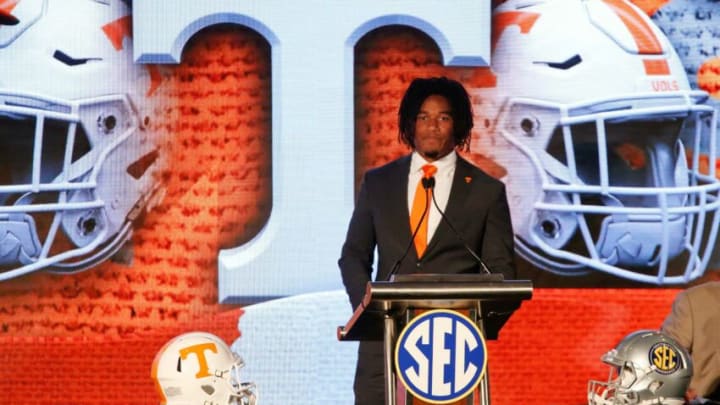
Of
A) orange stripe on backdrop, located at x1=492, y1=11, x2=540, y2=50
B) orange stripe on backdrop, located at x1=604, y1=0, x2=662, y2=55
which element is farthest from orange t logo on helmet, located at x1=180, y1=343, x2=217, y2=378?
orange stripe on backdrop, located at x1=604, y1=0, x2=662, y2=55

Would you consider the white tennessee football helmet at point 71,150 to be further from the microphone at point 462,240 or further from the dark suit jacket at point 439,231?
the microphone at point 462,240

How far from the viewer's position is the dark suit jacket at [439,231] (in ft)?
10.0

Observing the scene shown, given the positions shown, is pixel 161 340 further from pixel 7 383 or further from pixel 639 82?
pixel 639 82

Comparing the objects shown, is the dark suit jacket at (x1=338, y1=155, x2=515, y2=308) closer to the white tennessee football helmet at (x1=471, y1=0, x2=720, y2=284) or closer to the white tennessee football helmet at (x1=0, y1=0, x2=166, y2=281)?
the white tennessee football helmet at (x1=471, y1=0, x2=720, y2=284)

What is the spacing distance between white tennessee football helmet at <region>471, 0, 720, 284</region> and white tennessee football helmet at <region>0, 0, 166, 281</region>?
143cm

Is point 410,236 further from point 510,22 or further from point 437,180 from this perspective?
point 510,22

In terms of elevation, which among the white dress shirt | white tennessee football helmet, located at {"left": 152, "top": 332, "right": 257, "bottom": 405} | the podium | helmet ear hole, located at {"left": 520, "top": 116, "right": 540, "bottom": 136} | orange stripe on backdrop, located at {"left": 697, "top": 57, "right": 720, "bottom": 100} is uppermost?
orange stripe on backdrop, located at {"left": 697, "top": 57, "right": 720, "bottom": 100}

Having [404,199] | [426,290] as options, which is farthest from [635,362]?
[426,290]

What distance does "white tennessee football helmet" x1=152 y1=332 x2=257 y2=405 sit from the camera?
312 centimetres

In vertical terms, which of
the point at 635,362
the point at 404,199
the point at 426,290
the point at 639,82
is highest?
the point at 639,82

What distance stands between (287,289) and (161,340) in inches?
22.1

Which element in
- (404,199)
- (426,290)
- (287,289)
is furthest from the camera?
(287,289)

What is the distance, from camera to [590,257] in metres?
4.72

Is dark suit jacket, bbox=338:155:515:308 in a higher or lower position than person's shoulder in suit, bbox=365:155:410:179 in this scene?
lower
